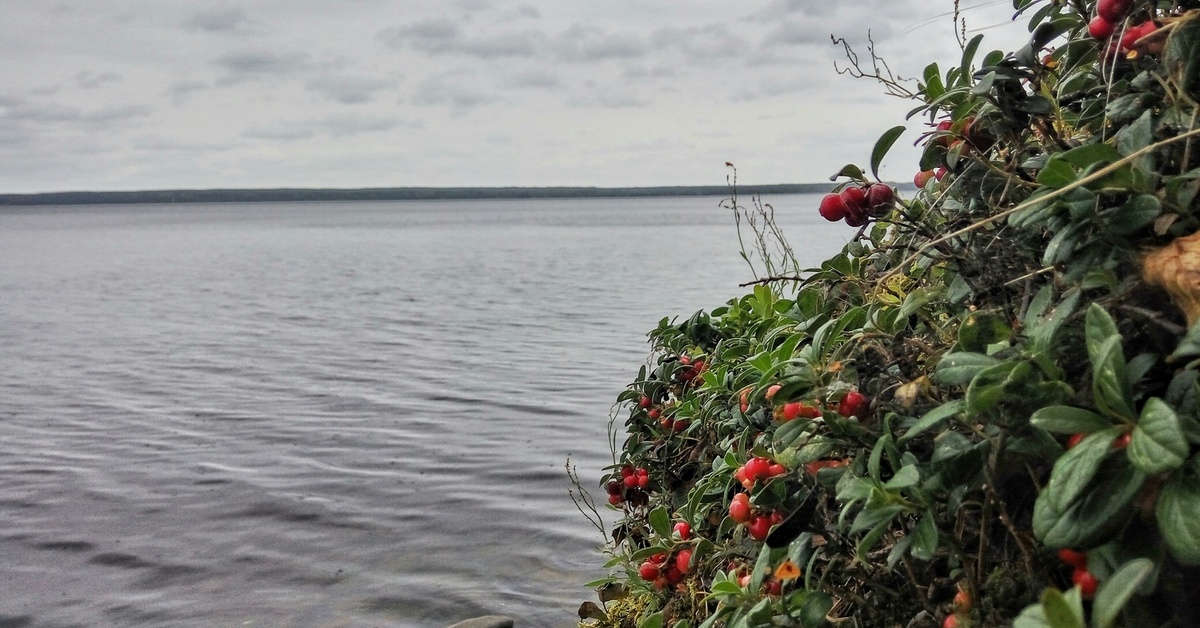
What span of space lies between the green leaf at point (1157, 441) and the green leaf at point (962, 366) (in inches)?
12.4

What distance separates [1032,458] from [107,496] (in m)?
7.64

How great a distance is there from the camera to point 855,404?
1868mm

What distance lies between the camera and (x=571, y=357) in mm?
13133

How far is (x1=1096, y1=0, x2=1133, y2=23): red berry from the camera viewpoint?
1.76 meters

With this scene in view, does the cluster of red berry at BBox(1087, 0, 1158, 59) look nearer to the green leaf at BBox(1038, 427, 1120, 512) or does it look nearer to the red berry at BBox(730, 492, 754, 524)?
the green leaf at BBox(1038, 427, 1120, 512)

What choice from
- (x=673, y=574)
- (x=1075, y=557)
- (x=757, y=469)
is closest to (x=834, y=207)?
(x=757, y=469)

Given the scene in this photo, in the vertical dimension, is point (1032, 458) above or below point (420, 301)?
above

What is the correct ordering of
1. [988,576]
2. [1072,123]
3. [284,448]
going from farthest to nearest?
1. [284,448]
2. [1072,123]
3. [988,576]

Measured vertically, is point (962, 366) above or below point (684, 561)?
above

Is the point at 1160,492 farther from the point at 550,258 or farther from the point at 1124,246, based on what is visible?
the point at 550,258

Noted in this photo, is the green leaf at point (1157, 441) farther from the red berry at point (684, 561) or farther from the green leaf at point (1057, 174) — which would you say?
the red berry at point (684, 561)

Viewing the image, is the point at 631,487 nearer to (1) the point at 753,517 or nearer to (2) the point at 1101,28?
(1) the point at 753,517

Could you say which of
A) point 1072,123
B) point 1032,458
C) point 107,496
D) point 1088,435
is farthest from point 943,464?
point 107,496

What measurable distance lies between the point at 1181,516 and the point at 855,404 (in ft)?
2.27
